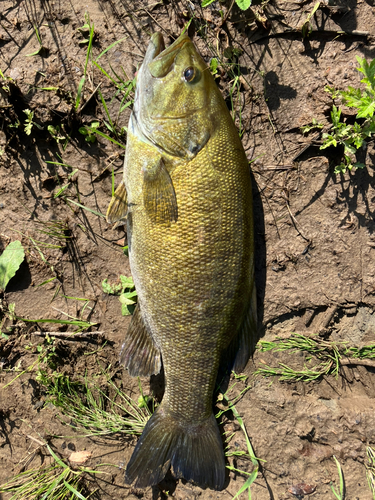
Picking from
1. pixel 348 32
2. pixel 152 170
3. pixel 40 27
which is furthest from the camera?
pixel 40 27

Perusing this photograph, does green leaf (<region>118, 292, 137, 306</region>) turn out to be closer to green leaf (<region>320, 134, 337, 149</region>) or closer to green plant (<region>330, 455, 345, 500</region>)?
green leaf (<region>320, 134, 337, 149</region>)

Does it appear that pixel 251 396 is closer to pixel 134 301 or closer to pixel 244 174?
pixel 134 301

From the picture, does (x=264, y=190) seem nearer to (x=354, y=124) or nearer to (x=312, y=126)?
(x=312, y=126)

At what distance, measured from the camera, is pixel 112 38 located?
2.68 m

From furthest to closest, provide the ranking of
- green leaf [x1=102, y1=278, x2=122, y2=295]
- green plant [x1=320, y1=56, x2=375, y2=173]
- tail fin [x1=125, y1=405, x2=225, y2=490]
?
1. green leaf [x1=102, y1=278, x2=122, y2=295]
2. tail fin [x1=125, y1=405, x2=225, y2=490]
3. green plant [x1=320, y1=56, x2=375, y2=173]

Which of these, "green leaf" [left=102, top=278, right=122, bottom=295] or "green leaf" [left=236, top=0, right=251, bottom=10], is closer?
"green leaf" [left=236, top=0, right=251, bottom=10]

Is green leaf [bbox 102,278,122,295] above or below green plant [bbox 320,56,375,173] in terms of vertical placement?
below

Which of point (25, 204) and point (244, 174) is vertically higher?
point (25, 204)

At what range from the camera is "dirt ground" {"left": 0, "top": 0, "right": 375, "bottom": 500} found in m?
2.59

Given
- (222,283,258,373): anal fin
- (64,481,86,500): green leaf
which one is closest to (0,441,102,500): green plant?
(64,481,86,500): green leaf

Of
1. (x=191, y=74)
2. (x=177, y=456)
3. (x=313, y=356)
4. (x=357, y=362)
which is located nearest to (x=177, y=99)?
(x=191, y=74)

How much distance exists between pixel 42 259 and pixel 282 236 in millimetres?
2024

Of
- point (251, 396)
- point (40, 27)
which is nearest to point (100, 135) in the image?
point (40, 27)

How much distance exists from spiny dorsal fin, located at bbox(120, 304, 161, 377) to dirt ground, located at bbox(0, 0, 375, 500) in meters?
0.33
